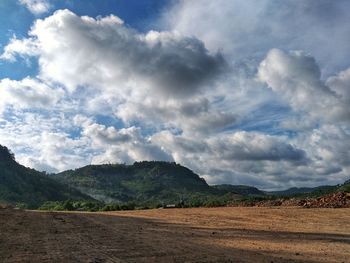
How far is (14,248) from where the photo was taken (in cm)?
1478

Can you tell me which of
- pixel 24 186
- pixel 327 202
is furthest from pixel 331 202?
pixel 24 186

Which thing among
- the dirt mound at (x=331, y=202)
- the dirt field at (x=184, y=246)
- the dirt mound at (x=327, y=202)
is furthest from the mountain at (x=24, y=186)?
the dirt field at (x=184, y=246)

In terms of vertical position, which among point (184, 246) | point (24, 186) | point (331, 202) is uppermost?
point (24, 186)

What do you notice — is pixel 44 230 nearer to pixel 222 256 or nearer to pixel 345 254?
pixel 222 256

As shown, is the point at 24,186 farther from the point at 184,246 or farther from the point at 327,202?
the point at 184,246

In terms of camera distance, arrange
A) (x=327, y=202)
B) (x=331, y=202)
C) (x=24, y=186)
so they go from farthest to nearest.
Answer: (x=24, y=186) → (x=327, y=202) → (x=331, y=202)

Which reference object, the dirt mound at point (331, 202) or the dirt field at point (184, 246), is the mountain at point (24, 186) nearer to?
the dirt mound at point (331, 202)

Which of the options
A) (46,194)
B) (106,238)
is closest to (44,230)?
(106,238)

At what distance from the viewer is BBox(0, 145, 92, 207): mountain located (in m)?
135

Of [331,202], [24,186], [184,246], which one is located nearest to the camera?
[184,246]

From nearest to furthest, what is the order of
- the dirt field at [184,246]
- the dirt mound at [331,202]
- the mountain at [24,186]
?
1. the dirt field at [184,246]
2. the dirt mound at [331,202]
3. the mountain at [24,186]

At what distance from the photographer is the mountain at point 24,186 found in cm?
13538

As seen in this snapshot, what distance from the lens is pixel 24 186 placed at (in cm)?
15125

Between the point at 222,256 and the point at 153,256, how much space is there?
1846mm
